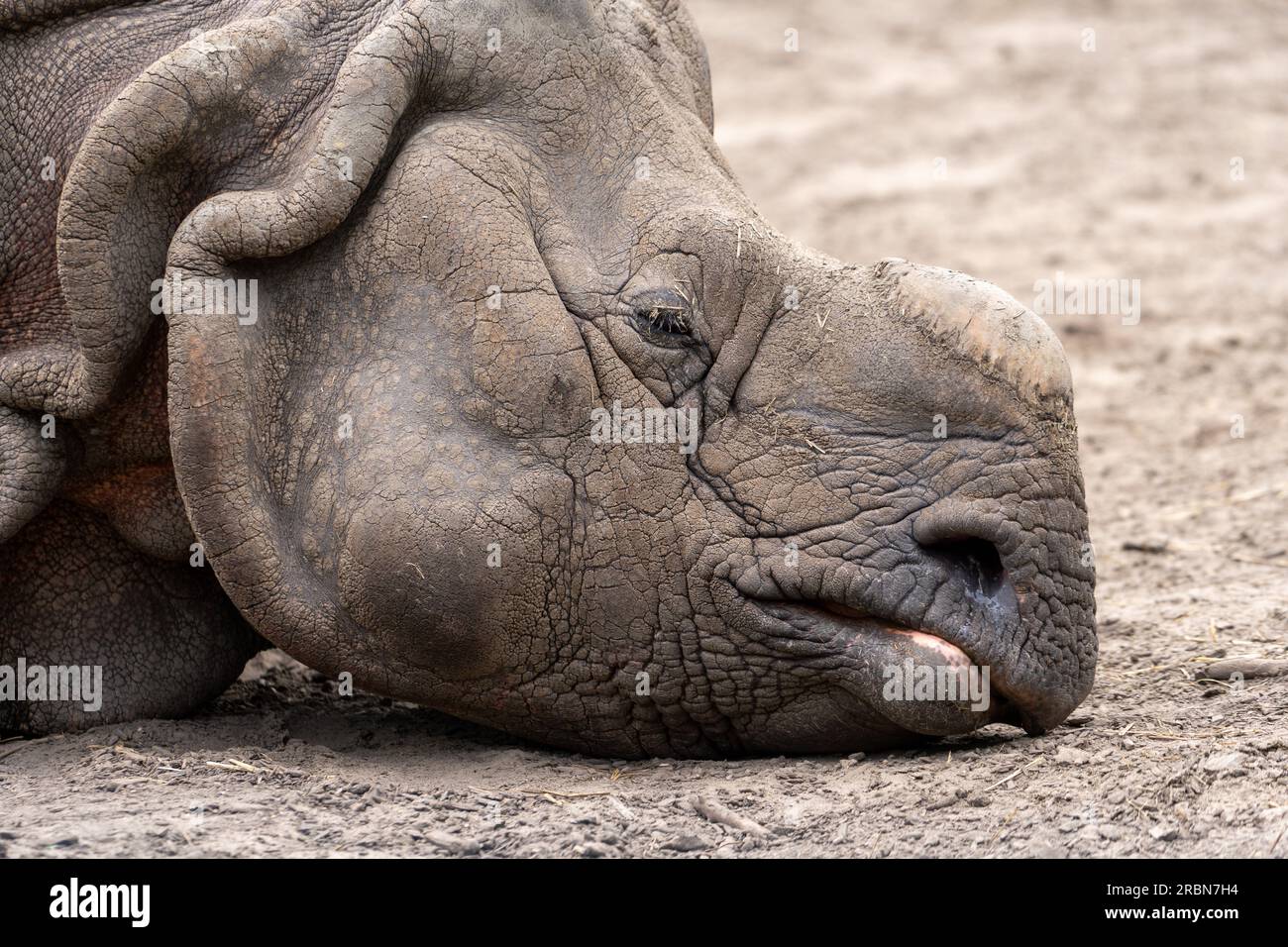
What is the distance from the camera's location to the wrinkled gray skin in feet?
12.1

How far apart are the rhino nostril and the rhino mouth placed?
0.14m

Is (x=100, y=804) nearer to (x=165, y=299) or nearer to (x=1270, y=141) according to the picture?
(x=165, y=299)

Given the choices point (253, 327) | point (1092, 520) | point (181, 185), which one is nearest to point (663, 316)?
point (253, 327)

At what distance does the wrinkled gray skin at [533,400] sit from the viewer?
369 cm

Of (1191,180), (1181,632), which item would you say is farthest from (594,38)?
(1191,180)

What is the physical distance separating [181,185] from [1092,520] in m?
3.63

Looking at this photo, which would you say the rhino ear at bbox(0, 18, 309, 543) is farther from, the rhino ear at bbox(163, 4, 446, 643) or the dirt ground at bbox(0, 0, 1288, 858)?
the dirt ground at bbox(0, 0, 1288, 858)

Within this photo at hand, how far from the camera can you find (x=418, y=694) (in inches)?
154

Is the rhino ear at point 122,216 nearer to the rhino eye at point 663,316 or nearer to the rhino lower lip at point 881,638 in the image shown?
the rhino eye at point 663,316

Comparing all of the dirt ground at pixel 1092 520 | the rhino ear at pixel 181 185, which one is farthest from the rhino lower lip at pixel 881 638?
the rhino ear at pixel 181 185

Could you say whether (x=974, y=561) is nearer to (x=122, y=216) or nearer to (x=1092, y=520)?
(x=122, y=216)

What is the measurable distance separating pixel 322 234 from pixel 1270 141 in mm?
8035

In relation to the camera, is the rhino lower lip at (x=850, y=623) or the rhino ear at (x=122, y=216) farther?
the rhino ear at (x=122, y=216)

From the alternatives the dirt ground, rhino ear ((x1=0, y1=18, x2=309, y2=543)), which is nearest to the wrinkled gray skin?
rhino ear ((x1=0, y1=18, x2=309, y2=543))
